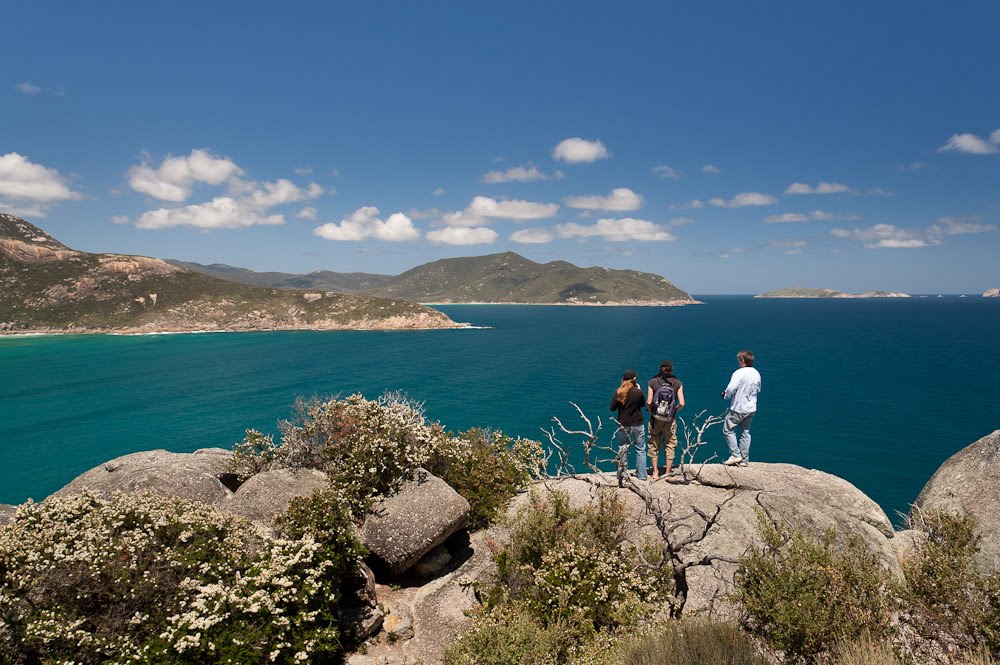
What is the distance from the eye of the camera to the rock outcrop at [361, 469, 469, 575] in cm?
1015

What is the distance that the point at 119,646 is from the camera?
6.43 metres

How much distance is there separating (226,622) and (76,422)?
205 ft

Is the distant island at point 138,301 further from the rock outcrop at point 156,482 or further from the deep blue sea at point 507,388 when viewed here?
the rock outcrop at point 156,482

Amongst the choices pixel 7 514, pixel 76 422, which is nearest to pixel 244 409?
pixel 76 422

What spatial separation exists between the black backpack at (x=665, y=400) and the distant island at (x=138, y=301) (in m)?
154

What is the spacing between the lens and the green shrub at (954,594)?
636 centimetres

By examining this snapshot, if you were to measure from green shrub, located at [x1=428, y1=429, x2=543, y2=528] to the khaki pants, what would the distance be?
4.54m

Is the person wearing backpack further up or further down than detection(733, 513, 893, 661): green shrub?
further up

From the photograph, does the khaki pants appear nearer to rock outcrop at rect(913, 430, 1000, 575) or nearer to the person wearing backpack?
the person wearing backpack

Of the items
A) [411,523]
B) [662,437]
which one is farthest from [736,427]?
[411,523]

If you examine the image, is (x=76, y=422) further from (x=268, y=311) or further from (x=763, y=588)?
(x=268, y=311)

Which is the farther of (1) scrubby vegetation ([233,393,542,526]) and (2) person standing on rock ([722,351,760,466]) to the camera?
(2) person standing on rock ([722,351,760,466])

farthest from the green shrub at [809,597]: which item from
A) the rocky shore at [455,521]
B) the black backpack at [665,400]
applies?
the black backpack at [665,400]

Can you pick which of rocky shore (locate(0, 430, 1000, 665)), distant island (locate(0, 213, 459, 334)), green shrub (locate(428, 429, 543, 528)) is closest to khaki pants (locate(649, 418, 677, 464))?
rocky shore (locate(0, 430, 1000, 665))
